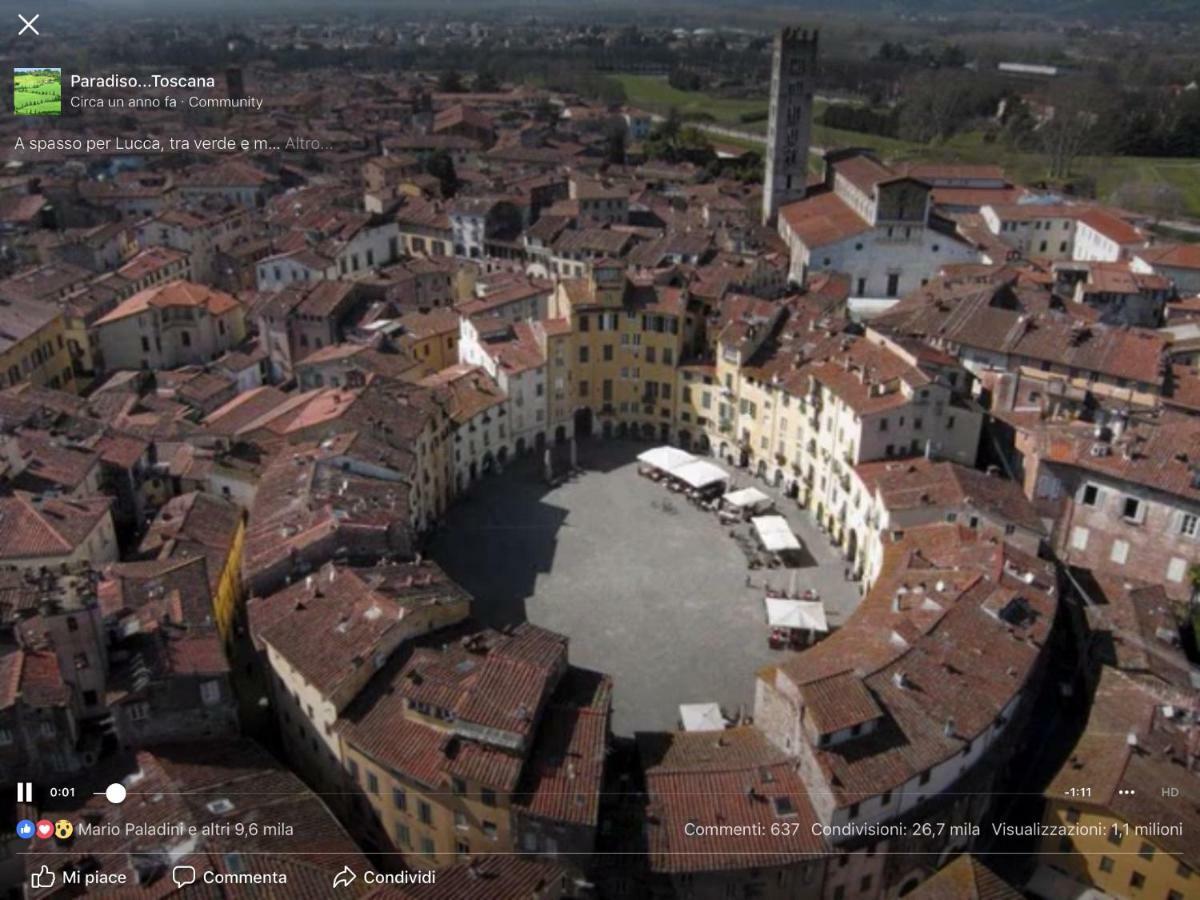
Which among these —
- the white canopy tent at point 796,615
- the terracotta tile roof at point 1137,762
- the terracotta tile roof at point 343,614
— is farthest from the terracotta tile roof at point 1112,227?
the terracotta tile roof at point 343,614

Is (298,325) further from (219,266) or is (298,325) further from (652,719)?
(652,719)

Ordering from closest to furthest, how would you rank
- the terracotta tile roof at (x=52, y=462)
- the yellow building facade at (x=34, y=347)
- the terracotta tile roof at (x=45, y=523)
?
the terracotta tile roof at (x=45, y=523) → the terracotta tile roof at (x=52, y=462) → the yellow building facade at (x=34, y=347)

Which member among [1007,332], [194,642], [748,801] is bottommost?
[748,801]

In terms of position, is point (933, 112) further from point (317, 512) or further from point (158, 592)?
point (158, 592)

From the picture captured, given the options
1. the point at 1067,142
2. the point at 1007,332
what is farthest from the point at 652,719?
the point at 1067,142

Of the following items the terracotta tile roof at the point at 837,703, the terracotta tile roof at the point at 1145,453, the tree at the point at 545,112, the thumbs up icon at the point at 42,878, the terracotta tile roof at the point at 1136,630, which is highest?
the tree at the point at 545,112

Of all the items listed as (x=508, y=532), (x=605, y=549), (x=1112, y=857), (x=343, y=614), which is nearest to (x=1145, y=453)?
(x=1112, y=857)
